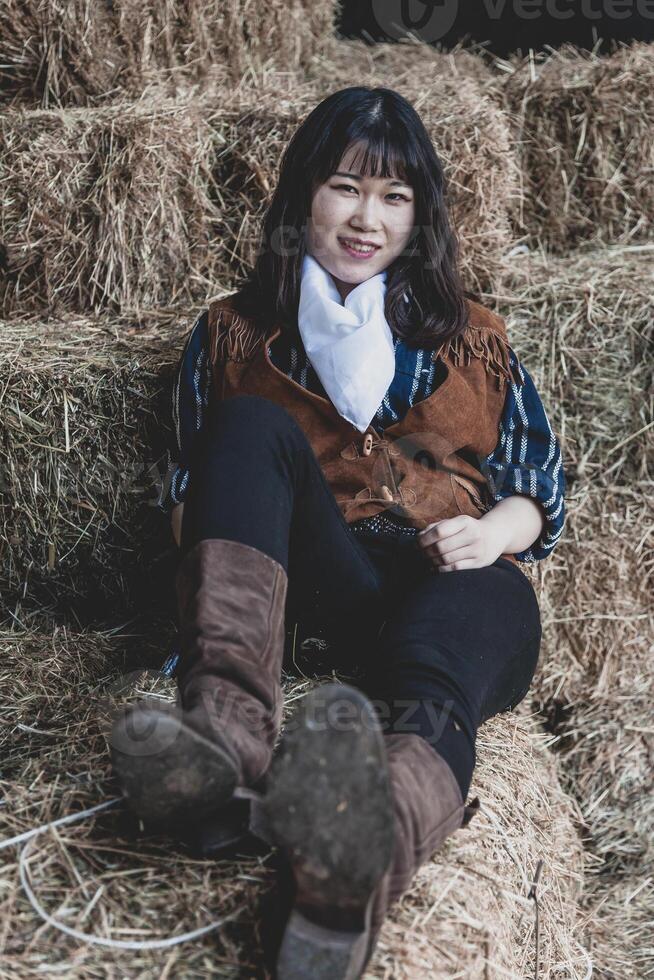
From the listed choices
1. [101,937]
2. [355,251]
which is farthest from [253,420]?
[101,937]

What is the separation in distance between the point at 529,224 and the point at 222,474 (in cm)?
140

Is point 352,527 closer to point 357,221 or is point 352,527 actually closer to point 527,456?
point 527,456

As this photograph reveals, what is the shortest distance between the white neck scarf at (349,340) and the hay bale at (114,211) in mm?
551

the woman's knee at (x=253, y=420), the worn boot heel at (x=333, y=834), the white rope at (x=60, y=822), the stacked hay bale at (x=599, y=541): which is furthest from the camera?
the stacked hay bale at (x=599, y=541)

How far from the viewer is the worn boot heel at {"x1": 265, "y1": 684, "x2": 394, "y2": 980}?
32.3 inches

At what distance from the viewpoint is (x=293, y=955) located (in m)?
0.83

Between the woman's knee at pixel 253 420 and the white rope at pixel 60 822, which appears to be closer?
the white rope at pixel 60 822

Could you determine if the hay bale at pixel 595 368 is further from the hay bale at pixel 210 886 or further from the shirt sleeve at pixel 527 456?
the hay bale at pixel 210 886

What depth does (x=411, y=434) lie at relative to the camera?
4.67 feet

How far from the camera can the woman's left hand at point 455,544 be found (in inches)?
51.0

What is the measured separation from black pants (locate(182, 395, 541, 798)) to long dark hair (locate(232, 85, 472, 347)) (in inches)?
13.6

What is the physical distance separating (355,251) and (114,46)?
108 cm

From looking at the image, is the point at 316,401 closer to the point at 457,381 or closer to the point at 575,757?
the point at 457,381

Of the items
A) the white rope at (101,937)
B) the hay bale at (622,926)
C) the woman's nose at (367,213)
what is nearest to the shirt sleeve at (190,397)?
the woman's nose at (367,213)
